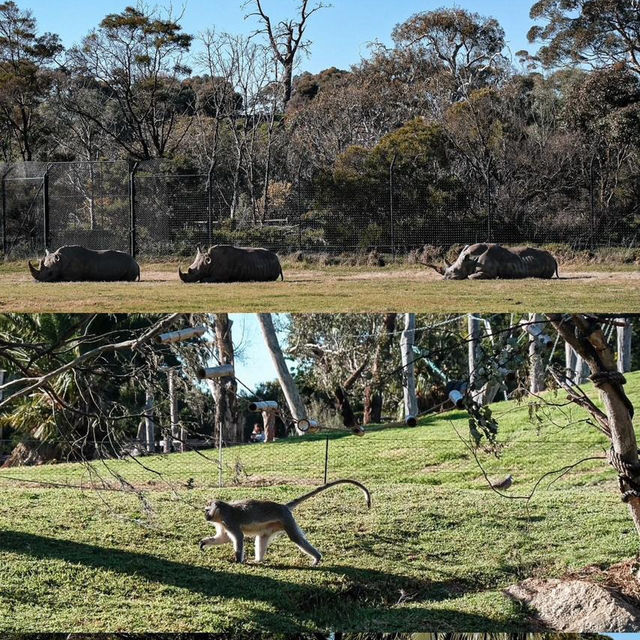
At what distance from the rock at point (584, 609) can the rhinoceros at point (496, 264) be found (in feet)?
25.3

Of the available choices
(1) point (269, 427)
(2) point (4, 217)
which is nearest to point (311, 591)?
(1) point (269, 427)

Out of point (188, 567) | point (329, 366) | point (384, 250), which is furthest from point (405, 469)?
point (384, 250)

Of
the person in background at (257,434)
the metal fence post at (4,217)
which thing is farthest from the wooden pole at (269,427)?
the metal fence post at (4,217)

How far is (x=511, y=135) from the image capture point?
79.8ft

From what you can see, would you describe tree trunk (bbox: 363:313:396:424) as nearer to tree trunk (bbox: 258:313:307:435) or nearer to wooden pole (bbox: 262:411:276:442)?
tree trunk (bbox: 258:313:307:435)

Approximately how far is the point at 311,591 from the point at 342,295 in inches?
190

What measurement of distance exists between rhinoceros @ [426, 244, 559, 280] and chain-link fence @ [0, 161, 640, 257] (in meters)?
3.34

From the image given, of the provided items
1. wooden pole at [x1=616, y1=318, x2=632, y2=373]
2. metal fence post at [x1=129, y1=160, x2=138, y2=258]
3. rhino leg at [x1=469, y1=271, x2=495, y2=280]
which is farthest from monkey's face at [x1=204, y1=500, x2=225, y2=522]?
metal fence post at [x1=129, y1=160, x2=138, y2=258]

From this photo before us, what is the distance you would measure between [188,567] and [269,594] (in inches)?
37.9

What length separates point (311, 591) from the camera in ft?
34.5

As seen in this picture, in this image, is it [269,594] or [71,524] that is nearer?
[269,594]

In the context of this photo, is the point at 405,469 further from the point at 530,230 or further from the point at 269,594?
the point at 530,230

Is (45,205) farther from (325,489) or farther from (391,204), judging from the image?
(325,489)

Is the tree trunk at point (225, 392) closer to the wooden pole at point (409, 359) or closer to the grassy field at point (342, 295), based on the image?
the grassy field at point (342, 295)
